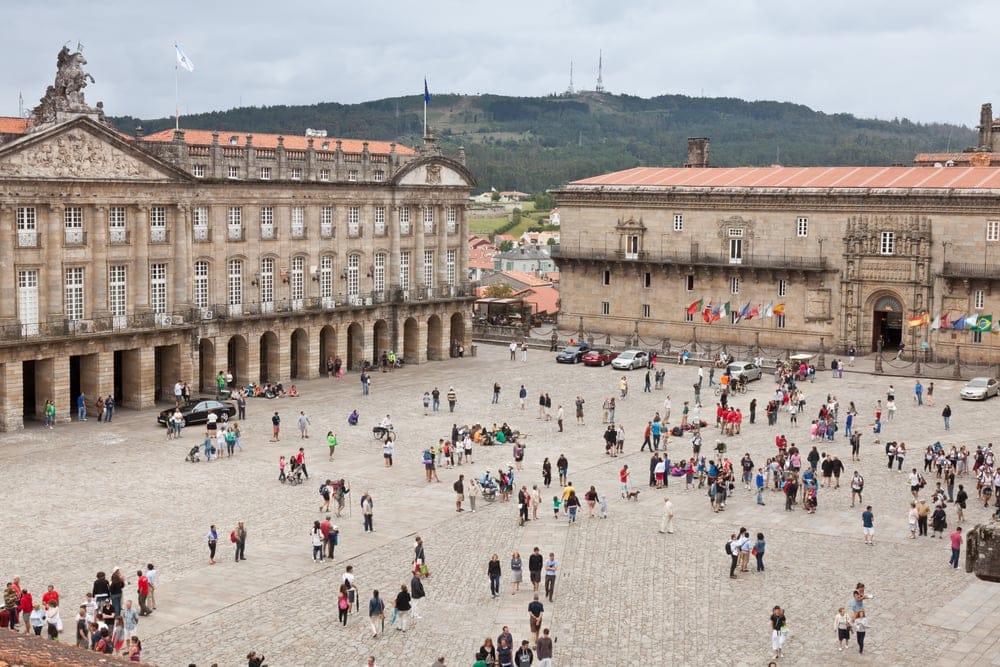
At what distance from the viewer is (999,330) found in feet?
231

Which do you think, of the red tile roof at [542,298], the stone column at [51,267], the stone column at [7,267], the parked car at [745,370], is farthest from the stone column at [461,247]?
A: the stone column at [7,267]

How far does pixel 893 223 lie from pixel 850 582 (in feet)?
147

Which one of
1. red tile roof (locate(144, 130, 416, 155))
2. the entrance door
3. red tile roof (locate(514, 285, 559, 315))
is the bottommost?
red tile roof (locate(514, 285, 559, 315))

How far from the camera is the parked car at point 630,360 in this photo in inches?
2813

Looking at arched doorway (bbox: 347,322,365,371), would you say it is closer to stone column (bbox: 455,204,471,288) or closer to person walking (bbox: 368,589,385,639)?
stone column (bbox: 455,204,471,288)

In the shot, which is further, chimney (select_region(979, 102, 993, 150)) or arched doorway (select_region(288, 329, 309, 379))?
chimney (select_region(979, 102, 993, 150))

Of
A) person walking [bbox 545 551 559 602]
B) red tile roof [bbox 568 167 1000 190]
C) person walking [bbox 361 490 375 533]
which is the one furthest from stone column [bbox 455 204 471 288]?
person walking [bbox 545 551 559 602]

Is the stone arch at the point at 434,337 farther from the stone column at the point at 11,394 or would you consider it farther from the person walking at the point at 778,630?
the person walking at the point at 778,630

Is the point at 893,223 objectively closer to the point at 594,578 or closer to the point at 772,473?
the point at 772,473

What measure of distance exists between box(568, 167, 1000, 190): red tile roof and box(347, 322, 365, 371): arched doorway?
21236 mm

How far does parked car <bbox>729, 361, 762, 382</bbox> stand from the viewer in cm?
6556

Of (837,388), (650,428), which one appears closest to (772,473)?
(650,428)

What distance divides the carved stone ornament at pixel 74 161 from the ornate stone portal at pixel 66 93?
1002 mm

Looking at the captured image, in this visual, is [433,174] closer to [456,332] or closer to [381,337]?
[456,332]
